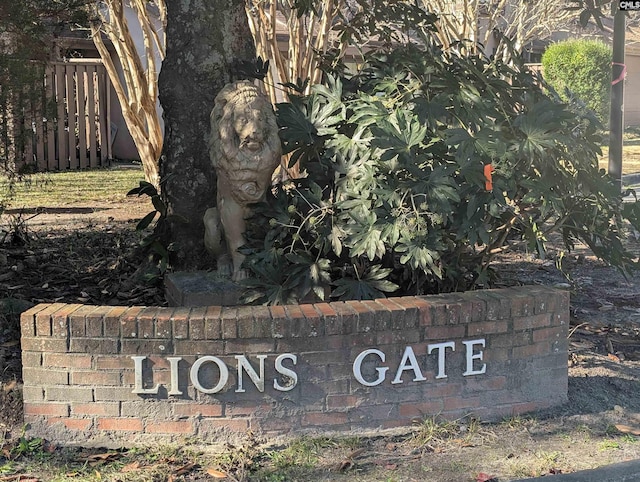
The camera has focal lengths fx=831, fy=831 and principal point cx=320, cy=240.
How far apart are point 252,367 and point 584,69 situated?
25.0 m

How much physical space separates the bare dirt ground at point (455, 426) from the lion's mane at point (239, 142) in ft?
5.32

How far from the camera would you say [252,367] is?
4.18m

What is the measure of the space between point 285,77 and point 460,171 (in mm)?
7785

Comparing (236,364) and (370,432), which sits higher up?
(236,364)

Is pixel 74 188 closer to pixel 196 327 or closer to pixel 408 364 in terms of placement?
pixel 196 327

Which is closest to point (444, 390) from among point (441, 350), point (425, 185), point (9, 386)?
point (441, 350)

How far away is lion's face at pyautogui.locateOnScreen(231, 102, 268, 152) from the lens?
4.84m

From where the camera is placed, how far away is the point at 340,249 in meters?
4.86

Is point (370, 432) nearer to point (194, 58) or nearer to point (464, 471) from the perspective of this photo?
point (464, 471)

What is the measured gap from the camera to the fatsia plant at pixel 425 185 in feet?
15.0

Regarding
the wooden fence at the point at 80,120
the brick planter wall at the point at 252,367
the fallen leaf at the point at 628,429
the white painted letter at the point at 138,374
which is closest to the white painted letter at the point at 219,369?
the brick planter wall at the point at 252,367

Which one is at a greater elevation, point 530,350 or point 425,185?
point 425,185

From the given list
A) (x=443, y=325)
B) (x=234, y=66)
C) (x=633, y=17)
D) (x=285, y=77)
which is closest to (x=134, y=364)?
(x=443, y=325)

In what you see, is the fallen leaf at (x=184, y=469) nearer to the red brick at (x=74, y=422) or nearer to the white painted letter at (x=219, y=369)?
the white painted letter at (x=219, y=369)
